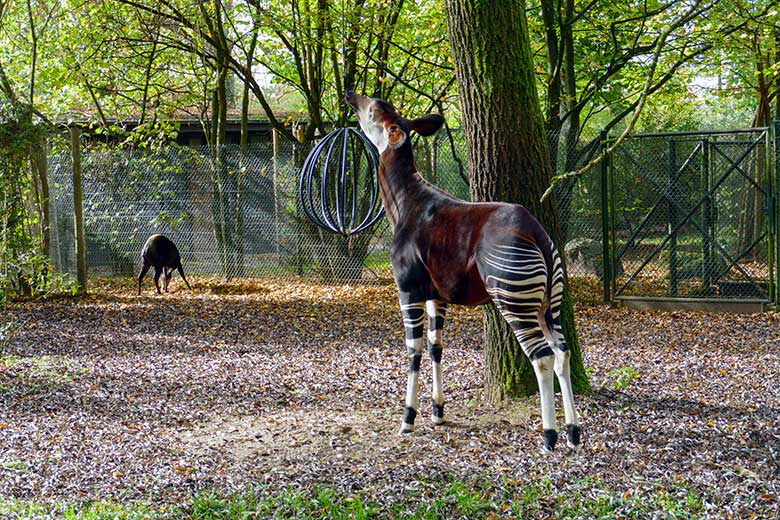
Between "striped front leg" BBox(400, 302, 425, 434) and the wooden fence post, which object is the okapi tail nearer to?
"striped front leg" BBox(400, 302, 425, 434)

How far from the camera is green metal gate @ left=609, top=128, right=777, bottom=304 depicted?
34.8 feet

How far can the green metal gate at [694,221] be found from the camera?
10.6 meters

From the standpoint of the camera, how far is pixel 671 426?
16.4 feet

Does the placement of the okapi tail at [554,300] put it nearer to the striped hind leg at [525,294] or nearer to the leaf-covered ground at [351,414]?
the striped hind leg at [525,294]

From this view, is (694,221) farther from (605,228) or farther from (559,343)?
(559,343)

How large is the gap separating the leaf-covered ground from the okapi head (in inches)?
65.6

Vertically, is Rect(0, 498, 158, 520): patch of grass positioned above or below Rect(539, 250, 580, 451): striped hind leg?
below

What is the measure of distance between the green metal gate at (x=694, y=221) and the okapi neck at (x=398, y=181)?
5.94m

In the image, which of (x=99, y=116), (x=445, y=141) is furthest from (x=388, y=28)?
(x=99, y=116)

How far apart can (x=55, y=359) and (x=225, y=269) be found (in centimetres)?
613

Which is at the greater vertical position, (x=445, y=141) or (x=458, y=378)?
(x=445, y=141)

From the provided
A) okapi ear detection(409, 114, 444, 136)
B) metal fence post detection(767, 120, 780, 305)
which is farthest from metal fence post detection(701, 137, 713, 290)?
okapi ear detection(409, 114, 444, 136)

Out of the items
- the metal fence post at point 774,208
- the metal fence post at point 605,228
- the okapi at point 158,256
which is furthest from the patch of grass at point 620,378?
the okapi at point 158,256

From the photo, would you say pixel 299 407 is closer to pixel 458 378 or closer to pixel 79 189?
pixel 458 378
